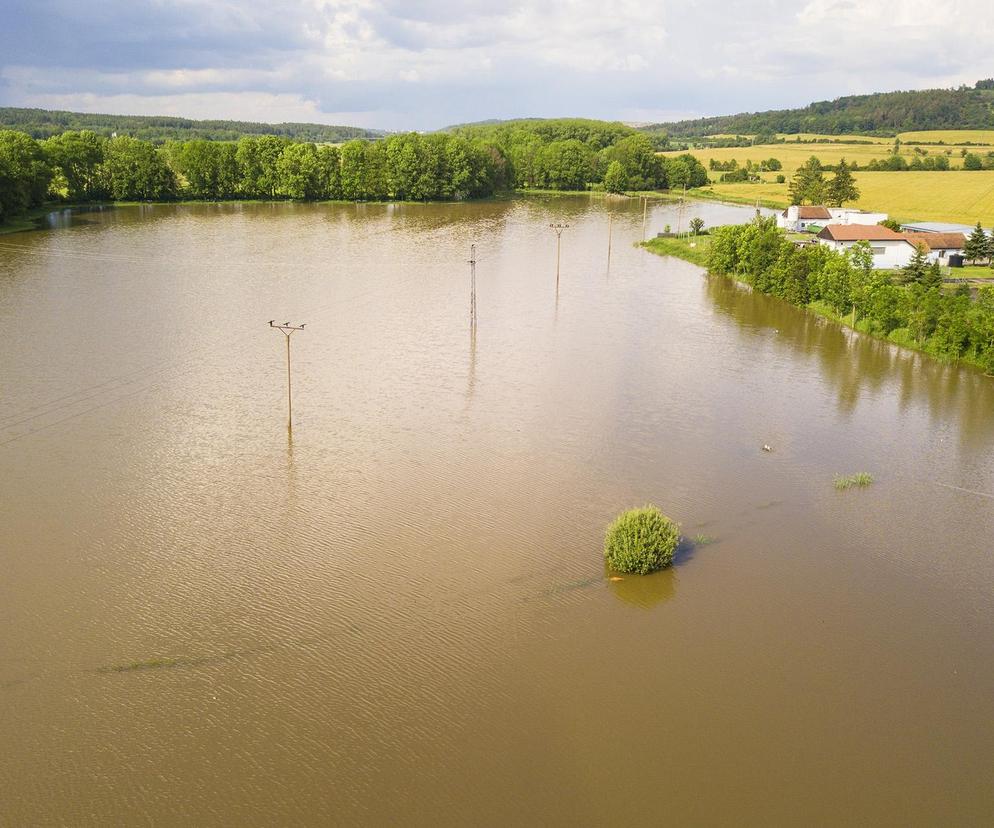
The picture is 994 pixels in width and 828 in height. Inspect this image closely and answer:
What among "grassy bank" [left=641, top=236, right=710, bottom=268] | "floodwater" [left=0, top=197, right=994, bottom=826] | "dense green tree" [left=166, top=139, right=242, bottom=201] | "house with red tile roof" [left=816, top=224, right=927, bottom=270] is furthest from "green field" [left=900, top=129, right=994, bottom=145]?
"floodwater" [left=0, top=197, right=994, bottom=826]

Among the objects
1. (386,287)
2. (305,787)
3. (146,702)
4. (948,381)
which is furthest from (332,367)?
(948,381)

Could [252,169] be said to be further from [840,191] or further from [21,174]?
[840,191]

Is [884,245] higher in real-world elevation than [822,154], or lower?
lower

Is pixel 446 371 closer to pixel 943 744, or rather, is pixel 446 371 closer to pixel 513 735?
pixel 513 735

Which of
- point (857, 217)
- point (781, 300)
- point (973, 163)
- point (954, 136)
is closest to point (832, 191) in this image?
point (857, 217)

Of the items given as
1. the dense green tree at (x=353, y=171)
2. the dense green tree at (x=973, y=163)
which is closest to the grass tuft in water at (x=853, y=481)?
the dense green tree at (x=353, y=171)
